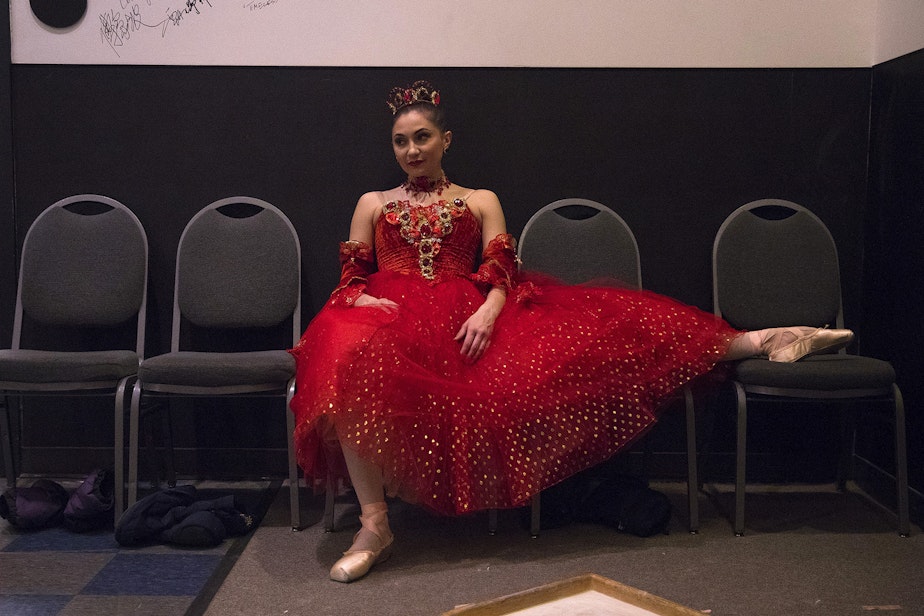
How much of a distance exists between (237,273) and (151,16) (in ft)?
3.33

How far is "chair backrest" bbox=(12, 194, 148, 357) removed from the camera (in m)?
2.97

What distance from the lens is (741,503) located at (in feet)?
8.32

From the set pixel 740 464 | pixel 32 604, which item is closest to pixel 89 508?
pixel 32 604

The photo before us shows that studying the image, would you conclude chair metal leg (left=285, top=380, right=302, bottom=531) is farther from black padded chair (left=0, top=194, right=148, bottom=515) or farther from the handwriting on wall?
the handwriting on wall

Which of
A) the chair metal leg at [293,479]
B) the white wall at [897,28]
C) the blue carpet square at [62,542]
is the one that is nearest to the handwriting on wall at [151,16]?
the chair metal leg at [293,479]

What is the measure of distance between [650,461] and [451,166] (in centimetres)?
133

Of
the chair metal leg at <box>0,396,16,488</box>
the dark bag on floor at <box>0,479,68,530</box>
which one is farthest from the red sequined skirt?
the chair metal leg at <box>0,396,16,488</box>

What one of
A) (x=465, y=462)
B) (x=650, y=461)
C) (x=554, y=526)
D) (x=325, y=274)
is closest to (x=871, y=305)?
(x=650, y=461)

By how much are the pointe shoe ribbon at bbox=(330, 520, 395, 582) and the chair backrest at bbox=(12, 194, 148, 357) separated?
124 cm

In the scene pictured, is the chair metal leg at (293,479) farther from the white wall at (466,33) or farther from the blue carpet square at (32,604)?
the white wall at (466,33)

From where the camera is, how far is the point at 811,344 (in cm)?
255

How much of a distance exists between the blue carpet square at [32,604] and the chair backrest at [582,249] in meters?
1.79

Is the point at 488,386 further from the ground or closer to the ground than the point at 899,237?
closer to the ground

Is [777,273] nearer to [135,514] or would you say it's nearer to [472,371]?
[472,371]
